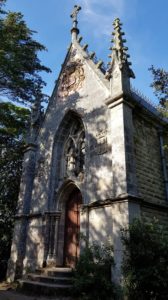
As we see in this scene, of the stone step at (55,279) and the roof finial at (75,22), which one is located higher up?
the roof finial at (75,22)

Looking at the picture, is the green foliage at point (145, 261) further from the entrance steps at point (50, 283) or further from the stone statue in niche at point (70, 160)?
the stone statue in niche at point (70, 160)

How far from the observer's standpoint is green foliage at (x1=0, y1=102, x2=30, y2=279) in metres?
13.1

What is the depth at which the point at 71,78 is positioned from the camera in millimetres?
12422

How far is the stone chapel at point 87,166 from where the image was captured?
25.6ft

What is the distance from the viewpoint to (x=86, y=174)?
9.12 metres

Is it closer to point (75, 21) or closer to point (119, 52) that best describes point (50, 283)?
point (119, 52)

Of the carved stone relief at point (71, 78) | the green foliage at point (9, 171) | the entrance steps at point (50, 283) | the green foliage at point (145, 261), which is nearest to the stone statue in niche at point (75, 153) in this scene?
the carved stone relief at point (71, 78)

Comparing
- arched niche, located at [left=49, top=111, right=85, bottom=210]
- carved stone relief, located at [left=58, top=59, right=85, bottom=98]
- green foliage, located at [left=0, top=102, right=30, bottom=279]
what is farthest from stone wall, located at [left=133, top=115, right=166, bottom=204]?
green foliage, located at [left=0, top=102, right=30, bottom=279]

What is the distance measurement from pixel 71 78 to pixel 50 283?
8.94m

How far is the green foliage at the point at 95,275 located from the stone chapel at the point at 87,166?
1.15 feet

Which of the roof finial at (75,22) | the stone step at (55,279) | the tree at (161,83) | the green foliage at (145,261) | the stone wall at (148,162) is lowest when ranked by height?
the stone step at (55,279)

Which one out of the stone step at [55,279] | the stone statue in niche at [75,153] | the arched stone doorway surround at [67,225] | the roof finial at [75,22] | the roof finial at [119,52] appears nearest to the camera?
the stone step at [55,279]

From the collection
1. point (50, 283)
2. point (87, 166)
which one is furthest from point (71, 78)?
point (50, 283)

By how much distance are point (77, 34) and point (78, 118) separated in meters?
5.55
